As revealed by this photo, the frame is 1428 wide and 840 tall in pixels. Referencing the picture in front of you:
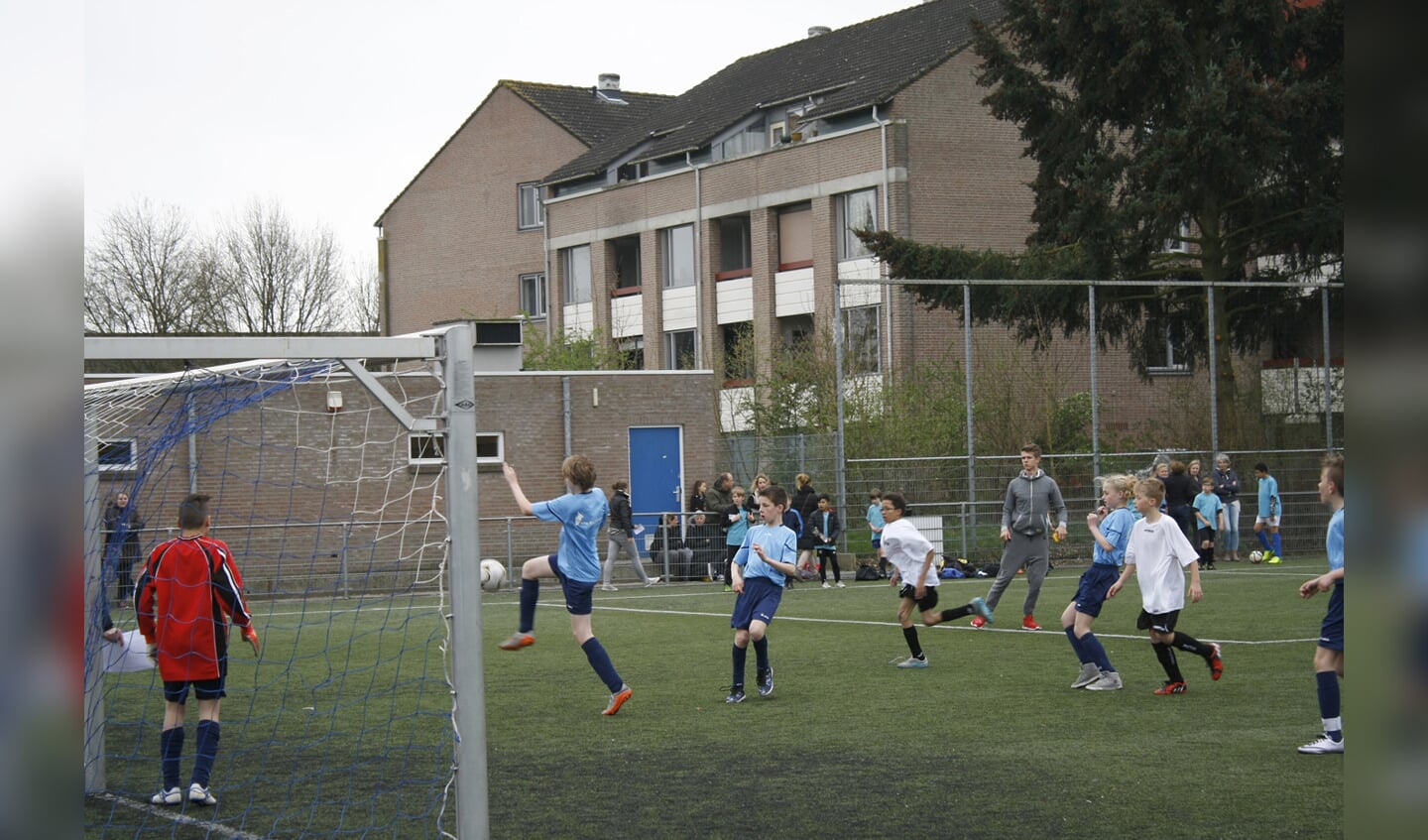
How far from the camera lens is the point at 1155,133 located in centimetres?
2836

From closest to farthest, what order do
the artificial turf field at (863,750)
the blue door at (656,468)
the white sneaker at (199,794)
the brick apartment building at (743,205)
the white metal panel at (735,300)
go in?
the artificial turf field at (863,750) < the white sneaker at (199,794) < the blue door at (656,468) < the brick apartment building at (743,205) < the white metal panel at (735,300)

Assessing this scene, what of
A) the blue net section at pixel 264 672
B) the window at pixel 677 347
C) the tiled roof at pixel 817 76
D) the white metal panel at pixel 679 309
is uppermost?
the tiled roof at pixel 817 76

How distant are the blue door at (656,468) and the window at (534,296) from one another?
63.9 ft

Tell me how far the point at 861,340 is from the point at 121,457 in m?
23.1

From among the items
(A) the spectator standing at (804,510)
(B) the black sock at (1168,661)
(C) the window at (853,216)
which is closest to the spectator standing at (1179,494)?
(A) the spectator standing at (804,510)

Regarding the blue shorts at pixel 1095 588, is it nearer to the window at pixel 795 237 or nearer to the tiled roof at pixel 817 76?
the tiled roof at pixel 817 76

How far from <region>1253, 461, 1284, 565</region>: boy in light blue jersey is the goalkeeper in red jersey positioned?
22885 millimetres

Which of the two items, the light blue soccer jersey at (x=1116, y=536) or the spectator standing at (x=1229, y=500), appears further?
the spectator standing at (x=1229, y=500)

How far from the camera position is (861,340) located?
3250cm

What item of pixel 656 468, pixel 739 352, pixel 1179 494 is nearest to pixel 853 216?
pixel 739 352

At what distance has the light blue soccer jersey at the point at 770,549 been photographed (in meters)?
11.5
